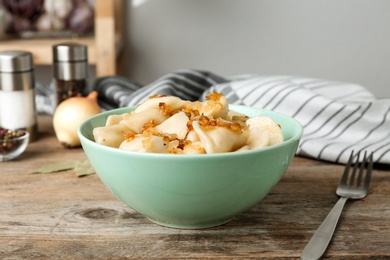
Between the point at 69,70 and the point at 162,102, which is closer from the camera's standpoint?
the point at 162,102

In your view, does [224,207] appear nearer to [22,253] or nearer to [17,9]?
[22,253]

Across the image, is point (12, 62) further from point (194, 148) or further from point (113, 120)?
point (194, 148)

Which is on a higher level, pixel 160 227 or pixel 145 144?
pixel 145 144

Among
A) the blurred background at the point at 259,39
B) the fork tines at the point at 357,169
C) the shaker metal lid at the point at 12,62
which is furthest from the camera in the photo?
the blurred background at the point at 259,39

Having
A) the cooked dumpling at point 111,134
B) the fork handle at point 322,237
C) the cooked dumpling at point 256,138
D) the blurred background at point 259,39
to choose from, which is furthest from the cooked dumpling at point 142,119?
the blurred background at point 259,39

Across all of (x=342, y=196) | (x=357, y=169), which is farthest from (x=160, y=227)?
(x=357, y=169)

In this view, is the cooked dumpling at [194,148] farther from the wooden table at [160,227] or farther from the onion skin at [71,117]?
the onion skin at [71,117]
